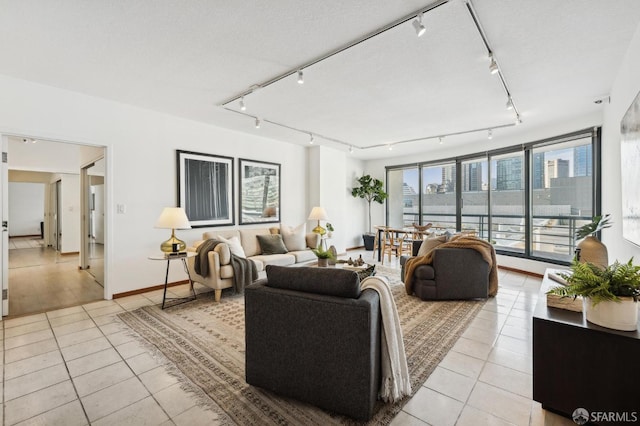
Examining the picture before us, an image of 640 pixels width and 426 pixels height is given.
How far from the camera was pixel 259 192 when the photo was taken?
18.9 feet

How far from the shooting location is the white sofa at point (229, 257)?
12.4ft

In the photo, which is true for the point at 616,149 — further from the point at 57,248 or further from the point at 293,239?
the point at 57,248

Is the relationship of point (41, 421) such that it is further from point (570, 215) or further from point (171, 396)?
point (570, 215)

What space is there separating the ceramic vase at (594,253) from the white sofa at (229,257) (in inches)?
141

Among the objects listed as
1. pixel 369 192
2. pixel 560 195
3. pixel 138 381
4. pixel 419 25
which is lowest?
pixel 138 381

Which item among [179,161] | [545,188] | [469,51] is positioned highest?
[469,51]

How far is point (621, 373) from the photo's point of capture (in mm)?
1503

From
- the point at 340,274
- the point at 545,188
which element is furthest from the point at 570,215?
the point at 340,274

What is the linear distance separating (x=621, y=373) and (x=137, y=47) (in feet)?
13.5

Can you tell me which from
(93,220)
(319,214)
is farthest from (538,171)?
(93,220)

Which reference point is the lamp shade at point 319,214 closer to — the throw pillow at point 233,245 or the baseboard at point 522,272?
the throw pillow at point 233,245

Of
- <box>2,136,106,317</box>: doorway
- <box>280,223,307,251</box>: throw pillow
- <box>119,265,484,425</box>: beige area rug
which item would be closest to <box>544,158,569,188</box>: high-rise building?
<box>119,265,484,425</box>: beige area rug

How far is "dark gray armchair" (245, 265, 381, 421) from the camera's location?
1617mm

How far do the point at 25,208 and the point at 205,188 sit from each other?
1061cm
